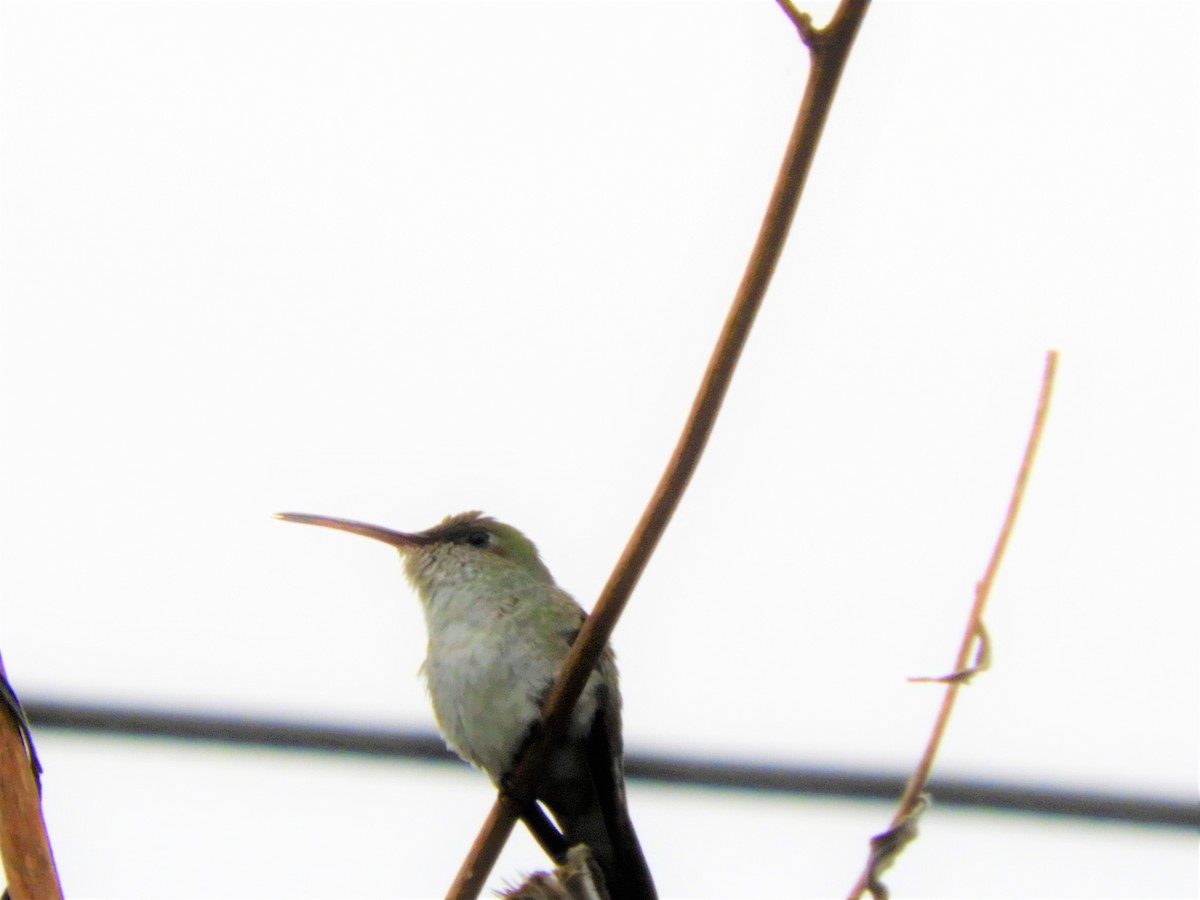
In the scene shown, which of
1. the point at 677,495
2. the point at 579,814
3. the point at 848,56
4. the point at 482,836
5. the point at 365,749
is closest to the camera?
the point at 848,56

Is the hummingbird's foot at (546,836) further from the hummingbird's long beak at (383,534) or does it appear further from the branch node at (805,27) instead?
the branch node at (805,27)

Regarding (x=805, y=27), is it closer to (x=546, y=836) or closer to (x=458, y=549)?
(x=546, y=836)

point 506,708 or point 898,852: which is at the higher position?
point 898,852

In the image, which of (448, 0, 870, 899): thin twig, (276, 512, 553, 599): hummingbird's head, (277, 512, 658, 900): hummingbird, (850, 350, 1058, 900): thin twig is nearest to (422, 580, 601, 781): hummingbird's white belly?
(277, 512, 658, 900): hummingbird

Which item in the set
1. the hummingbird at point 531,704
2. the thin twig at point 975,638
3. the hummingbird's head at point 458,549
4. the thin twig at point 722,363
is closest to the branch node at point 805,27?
the thin twig at point 722,363

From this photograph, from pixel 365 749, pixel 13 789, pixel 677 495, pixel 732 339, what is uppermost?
A: pixel 732 339

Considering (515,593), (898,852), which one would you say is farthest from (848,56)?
(515,593)

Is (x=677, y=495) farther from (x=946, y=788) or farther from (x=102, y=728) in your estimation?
(x=102, y=728)
